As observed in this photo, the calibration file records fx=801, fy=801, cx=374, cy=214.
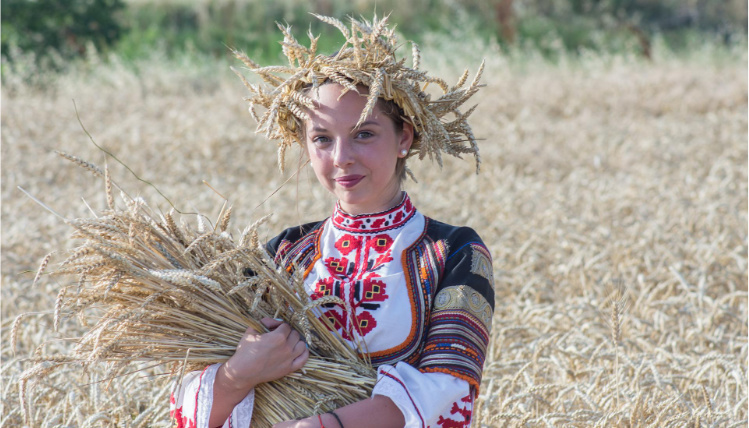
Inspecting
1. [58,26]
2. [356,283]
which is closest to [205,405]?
[356,283]

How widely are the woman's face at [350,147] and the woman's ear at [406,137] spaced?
0.19 ft

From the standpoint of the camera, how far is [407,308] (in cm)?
198

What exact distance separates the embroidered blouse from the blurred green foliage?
1217 cm

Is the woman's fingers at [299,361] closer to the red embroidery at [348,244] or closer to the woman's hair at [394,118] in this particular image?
the red embroidery at [348,244]

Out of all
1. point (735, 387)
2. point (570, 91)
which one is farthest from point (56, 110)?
point (735, 387)

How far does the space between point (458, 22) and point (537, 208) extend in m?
11.8

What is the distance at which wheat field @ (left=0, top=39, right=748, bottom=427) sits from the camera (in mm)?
2938

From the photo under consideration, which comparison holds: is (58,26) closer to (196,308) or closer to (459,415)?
(196,308)

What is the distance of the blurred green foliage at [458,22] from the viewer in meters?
15.9

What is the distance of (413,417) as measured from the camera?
1813 millimetres

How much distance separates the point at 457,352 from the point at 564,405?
1.18 m

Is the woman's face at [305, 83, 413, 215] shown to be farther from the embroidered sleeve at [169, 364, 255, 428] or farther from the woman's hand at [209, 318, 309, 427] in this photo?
the embroidered sleeve at [169, 364, 255, 428]

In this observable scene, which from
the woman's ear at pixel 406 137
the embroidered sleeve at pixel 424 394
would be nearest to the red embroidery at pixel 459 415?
the embroidered sleeve at pixel 424 394

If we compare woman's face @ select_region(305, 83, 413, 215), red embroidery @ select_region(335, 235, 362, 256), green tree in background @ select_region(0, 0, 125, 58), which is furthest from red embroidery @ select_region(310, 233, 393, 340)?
green tree in background @ select_region(0, 0, 125, 58)
